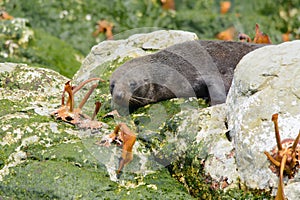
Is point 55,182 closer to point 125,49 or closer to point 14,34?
point 125,49

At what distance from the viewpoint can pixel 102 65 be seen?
8648mm

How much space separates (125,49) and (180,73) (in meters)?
1.26

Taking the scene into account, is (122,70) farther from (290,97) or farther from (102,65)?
(290,97)

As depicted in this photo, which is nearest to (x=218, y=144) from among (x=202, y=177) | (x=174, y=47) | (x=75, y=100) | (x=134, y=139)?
(x=202, y=177)

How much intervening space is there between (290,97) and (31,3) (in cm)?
995

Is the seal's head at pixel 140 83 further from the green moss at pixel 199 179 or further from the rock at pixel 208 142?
Result: the green moss at pixel 199 179

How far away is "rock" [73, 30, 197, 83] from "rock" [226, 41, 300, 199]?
Result: 276 cm

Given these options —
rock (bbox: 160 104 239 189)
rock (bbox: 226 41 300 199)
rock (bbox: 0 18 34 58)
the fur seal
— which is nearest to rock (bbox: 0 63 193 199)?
rock (bbox: 160 104 239 189)

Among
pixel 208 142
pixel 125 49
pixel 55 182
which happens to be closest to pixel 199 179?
pixel 208 142

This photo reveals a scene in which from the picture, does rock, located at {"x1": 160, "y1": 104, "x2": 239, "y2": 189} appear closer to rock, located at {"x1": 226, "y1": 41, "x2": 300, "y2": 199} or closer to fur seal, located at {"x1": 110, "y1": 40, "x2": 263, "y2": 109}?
rock, located at {"x1": 226, "y1": 41, "x2": 300, "y2": 199}

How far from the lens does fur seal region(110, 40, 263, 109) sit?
7527mm

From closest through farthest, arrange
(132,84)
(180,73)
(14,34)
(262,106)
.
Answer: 1. (262,106)
2. (132,84)
3. (180,73)
4. (14,34)

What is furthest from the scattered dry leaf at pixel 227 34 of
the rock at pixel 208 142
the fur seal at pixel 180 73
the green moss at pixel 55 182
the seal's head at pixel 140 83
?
the green moss at pixel 55 182

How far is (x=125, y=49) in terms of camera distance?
8.99m
